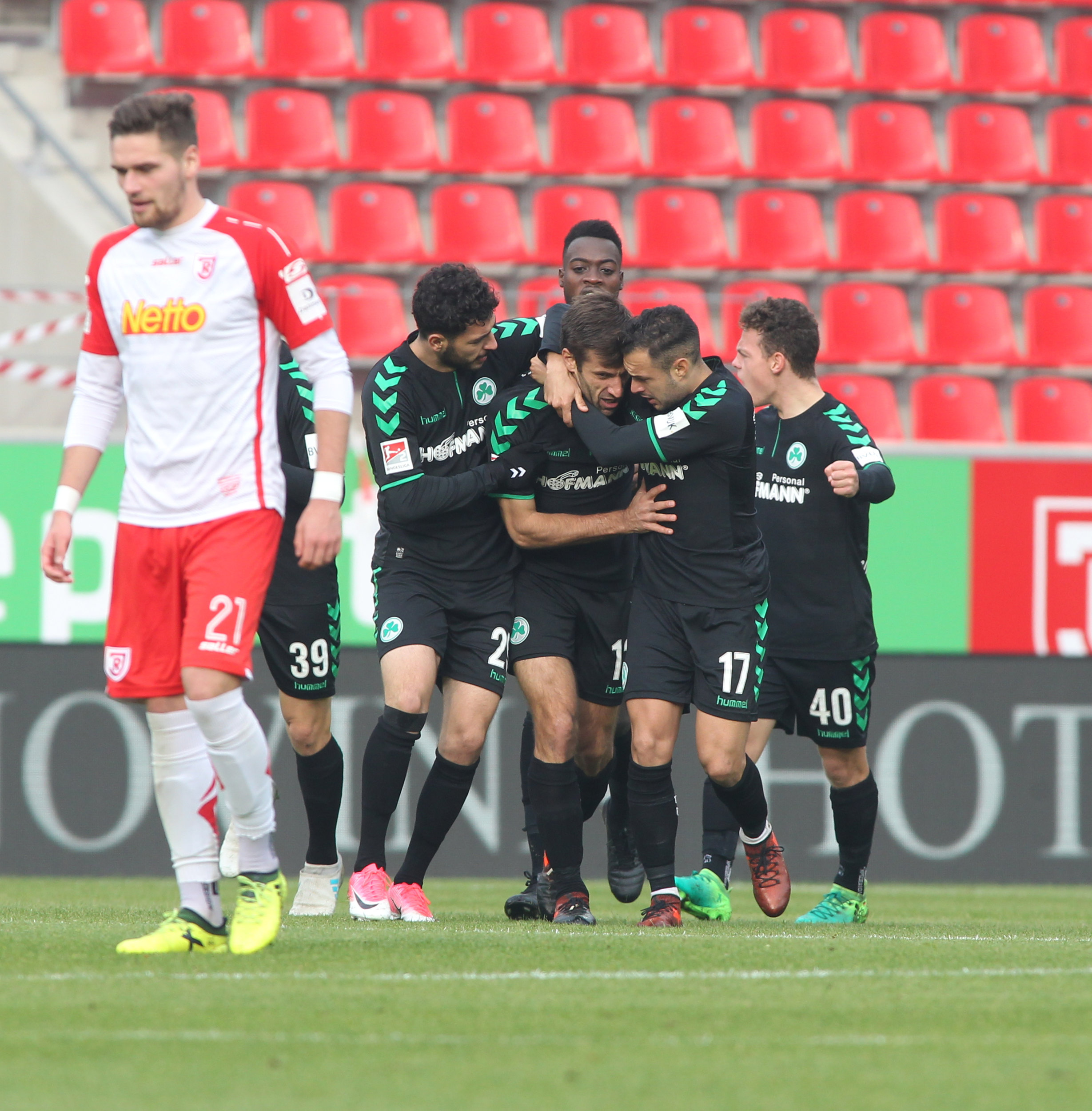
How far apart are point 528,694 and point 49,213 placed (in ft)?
26.1

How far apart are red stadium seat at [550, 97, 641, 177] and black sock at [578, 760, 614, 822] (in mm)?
8674

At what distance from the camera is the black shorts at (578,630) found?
237 inches

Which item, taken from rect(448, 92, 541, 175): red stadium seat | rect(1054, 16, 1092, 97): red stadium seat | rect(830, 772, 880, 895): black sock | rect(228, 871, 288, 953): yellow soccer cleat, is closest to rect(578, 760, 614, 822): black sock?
rect(830, 772, 880, 895): black sock

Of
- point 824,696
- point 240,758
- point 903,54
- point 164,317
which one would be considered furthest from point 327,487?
point 903,54

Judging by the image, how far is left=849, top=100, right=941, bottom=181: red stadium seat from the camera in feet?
49.2

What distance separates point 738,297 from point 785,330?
549 cm

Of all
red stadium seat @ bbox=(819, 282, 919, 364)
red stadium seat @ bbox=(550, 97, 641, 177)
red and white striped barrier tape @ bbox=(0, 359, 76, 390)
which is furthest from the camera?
red stadium seat @ bbox=(550, 97, 641, 177)

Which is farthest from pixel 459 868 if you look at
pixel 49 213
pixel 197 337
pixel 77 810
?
pixel 49 213

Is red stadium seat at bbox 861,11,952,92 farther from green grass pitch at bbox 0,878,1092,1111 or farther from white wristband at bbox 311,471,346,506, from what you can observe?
white wristband at bbox 311,471,346,506

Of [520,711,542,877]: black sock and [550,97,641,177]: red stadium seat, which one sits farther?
[550,97,641,177]: red stadium seat

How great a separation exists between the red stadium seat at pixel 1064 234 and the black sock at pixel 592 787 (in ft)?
31.1

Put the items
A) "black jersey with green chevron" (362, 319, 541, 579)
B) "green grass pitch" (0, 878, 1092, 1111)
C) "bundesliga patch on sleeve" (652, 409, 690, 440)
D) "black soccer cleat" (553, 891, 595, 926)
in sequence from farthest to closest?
"black jersey with green chevron" (362, 319, 541, 579)
"black soccer cleat" (553, 891, 595, 926)
"bundesliga patch on sleeve" (652, 409, 690, 440)
"green grass pitch" (0, 878, 1092, 1111)

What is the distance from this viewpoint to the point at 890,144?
15.1m

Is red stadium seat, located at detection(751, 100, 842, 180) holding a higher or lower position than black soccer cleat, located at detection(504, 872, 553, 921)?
higher
